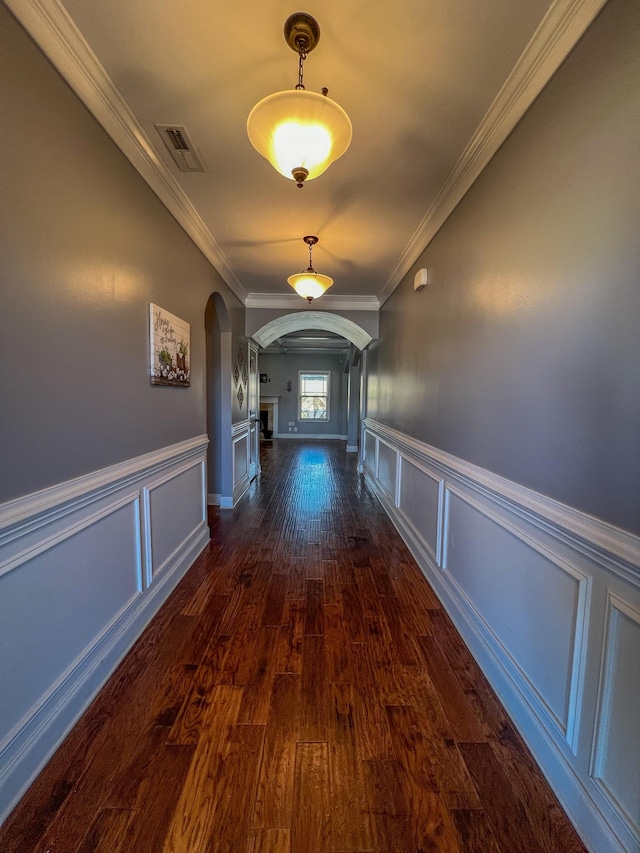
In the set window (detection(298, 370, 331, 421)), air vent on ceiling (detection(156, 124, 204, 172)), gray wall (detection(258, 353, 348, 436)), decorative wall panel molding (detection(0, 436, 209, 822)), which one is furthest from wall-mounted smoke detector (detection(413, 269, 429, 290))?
window (detection(298, 370, 331, 421))

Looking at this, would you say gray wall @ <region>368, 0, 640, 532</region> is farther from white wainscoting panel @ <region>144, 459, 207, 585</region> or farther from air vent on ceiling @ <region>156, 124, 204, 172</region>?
white wainscoting panel @ <region>144, 459, 207, 585</region>

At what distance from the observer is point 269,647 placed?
180 centimetres

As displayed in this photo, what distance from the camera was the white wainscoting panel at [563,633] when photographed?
36.8 inches

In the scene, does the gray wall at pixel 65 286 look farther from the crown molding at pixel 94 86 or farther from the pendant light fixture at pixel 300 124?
the pendant light fixture at pixel 300 124

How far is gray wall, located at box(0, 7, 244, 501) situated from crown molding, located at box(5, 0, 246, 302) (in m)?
0.04

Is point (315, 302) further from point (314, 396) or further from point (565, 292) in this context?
point (314, 396)

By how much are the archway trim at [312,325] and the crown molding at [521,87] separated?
2593mm

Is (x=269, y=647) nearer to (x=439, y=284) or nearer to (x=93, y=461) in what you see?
(x=93, y=461)

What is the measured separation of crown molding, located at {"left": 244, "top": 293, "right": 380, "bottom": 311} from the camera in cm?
452

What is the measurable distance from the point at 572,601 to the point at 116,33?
8.29 feet

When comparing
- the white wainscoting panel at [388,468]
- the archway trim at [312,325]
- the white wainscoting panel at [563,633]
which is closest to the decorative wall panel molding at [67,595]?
the white wainscoting panel at [563,633]

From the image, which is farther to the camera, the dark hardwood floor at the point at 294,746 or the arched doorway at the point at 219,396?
→ the arched doorway at the point at 219,396

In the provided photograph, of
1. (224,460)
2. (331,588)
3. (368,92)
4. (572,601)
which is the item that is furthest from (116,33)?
(224,460)

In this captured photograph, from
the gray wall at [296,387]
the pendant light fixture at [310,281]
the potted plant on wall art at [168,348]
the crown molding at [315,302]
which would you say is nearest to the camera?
the potted plant on wall art at [168,348]
